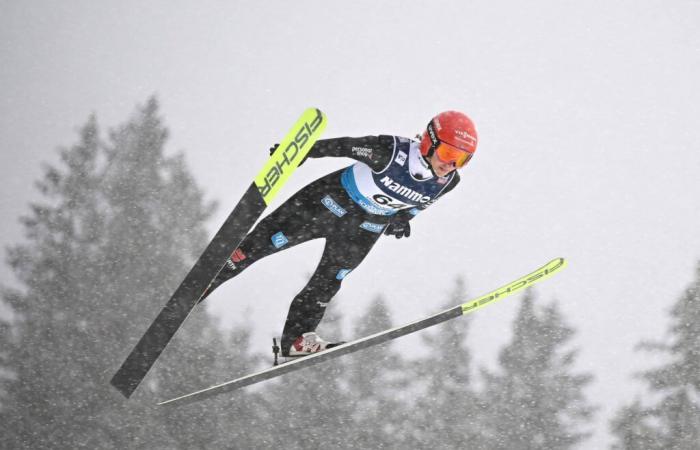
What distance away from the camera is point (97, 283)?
1564cm

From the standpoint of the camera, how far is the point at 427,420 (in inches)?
601

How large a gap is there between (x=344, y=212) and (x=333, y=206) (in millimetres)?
94

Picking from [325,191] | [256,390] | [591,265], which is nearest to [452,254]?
[591,265]

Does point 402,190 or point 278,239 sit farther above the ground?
point 402,190

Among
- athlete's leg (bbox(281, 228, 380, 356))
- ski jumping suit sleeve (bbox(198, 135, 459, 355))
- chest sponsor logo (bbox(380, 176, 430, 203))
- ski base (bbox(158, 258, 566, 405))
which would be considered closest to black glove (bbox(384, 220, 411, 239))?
ski jumping suit sleeve (bbox(198, 135, 459, 355))

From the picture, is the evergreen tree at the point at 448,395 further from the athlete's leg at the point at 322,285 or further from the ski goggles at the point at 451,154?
the ski goggles at the point at 451,154

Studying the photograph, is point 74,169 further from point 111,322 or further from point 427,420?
point 427,420

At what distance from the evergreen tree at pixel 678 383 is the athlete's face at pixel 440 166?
31.8 ft

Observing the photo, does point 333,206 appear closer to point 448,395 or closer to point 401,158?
point 401,158

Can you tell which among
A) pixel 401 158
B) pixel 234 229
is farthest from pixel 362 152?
pixel 234 229

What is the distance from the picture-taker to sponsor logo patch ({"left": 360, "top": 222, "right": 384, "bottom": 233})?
548 centimetres

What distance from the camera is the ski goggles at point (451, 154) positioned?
16.0ft

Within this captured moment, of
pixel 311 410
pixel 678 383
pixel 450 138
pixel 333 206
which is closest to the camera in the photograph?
pixel 450 138

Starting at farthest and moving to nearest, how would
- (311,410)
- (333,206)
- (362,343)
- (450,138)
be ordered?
(311,410), (333,206), (362,343), (450,138)
